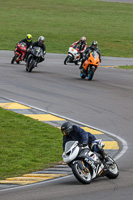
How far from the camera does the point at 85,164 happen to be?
1144 cm

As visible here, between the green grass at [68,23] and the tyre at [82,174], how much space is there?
34.7 m

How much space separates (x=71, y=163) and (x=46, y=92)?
13.0 metres

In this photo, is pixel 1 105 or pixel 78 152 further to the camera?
pixel 1 105

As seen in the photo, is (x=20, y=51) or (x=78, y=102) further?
(x=20, y=51)

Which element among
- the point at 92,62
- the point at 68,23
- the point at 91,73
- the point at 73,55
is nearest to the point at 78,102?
the point at 92,62

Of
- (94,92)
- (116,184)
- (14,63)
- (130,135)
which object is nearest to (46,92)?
(94,92)

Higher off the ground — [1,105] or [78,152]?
[78,152]

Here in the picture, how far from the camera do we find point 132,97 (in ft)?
77.2

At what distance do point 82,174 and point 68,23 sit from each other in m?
57.7

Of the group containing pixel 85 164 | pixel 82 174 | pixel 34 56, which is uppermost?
pixel 85 164

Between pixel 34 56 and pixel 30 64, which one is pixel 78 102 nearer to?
pixel 34 56

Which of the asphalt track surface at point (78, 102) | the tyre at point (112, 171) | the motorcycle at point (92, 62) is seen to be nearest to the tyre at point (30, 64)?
the asphalt track surface at point (78, 102)

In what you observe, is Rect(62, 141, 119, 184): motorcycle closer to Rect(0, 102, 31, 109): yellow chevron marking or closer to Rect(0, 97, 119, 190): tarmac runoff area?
Rect(0, 97, 119, 190): tarmac runoff area

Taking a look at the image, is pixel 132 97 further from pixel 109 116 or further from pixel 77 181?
pixel 77 181
